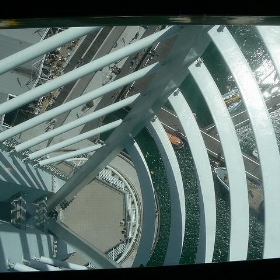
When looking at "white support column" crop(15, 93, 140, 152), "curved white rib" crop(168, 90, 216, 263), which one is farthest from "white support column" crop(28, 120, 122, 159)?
"curved white rib" crop(168, 90, 216, 263)

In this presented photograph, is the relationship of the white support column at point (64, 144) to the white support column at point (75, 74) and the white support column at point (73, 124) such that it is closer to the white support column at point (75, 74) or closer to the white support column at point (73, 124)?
the white support column at point (73, 124)

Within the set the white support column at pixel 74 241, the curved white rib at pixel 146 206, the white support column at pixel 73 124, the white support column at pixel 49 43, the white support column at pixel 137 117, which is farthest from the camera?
the curved white rib at pixel 146 206

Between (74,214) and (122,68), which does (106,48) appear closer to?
(122,68)

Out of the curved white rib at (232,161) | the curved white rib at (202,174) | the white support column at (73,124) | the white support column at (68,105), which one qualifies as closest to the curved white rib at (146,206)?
the curved white rib at (202,174)

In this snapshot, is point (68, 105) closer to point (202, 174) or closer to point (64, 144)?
point (64, 144)

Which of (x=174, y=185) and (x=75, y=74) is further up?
(x=174, y=185)

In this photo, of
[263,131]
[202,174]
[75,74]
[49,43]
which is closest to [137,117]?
[202,174]

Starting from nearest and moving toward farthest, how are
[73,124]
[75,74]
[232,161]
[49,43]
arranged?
[49,43] < [75,74] < [232,161] < [73,124]

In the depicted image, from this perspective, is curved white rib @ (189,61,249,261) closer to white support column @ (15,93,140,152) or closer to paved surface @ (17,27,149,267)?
white support column @ (15,93,140,152)

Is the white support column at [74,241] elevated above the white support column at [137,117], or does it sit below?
below
